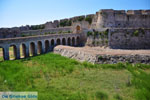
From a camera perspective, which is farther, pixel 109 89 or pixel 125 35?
pixel 125 35

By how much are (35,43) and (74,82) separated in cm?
1039

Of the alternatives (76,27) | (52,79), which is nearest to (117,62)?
(52,79)

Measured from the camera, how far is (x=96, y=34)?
21.0m

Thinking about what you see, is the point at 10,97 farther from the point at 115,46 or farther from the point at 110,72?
the point at 115,46

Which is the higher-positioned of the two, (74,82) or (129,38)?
(129,38)

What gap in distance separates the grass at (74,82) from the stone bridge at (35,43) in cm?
342

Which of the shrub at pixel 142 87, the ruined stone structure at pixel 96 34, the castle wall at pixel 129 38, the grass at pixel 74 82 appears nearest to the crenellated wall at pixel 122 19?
the ruined stone structure at pixel 96 34

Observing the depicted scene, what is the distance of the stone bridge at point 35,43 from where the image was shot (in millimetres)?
13508

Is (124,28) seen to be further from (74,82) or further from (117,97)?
(117,97)

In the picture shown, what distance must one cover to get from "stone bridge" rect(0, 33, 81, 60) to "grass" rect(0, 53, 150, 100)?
3423mm

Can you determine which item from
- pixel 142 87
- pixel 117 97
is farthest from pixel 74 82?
pixel 142 87

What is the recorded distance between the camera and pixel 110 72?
9898 millimetres

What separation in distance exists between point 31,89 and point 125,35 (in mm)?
15396

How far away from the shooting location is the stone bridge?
13.5 meters
